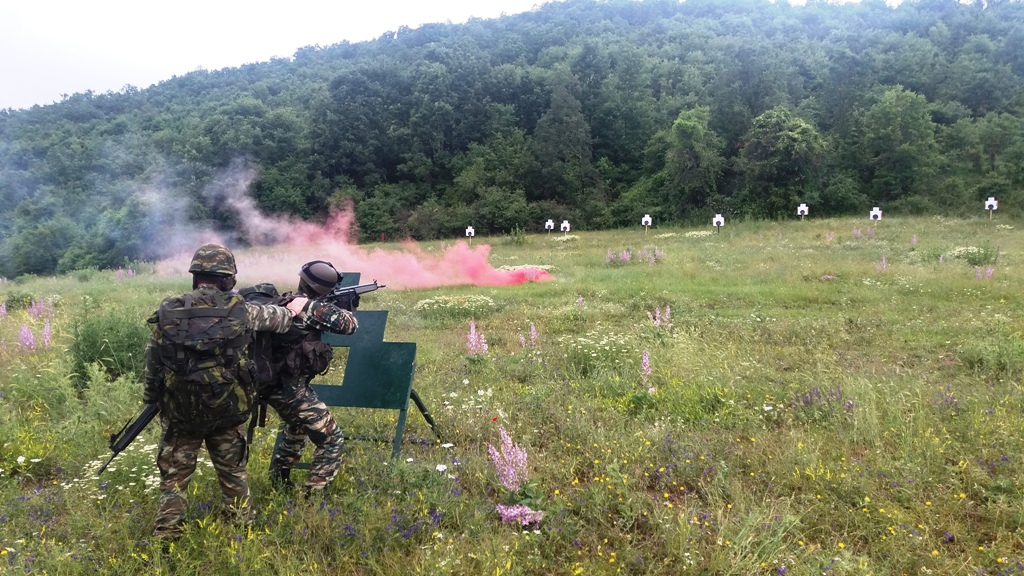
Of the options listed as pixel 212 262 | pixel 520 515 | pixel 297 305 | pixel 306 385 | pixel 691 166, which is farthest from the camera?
pixel 691 166

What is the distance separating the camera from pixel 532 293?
47.0 ft

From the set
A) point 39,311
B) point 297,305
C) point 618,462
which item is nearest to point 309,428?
point 297,305

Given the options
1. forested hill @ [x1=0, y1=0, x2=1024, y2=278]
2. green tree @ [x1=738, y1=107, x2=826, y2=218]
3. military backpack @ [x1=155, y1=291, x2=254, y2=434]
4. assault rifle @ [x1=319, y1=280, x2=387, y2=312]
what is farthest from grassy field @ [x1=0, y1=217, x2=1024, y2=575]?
green tree @ [x1=738, y1=107, x2=826, y2=218]

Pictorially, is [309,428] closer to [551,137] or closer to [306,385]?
[306,385]

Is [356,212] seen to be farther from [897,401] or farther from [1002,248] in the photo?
[897,401]

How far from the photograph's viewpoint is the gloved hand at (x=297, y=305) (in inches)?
162

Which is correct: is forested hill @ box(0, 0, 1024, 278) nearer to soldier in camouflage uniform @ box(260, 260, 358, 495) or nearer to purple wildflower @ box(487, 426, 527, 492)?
soldier in camouflage uniform @ box(260, 260, 358, 495)

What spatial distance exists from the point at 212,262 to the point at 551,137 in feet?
167

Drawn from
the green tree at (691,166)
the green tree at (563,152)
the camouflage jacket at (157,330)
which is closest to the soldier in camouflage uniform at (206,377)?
the camouflage jacket at (157,330)

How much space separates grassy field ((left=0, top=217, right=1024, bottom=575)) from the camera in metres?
3.68

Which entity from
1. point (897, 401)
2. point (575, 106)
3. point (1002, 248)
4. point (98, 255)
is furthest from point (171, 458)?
point (575, 106)

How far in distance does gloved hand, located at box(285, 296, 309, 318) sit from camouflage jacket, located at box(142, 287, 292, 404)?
119 millimetres

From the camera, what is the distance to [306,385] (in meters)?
4.43

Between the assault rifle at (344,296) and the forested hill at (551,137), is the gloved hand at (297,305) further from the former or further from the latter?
the forested hill at (551,137)
